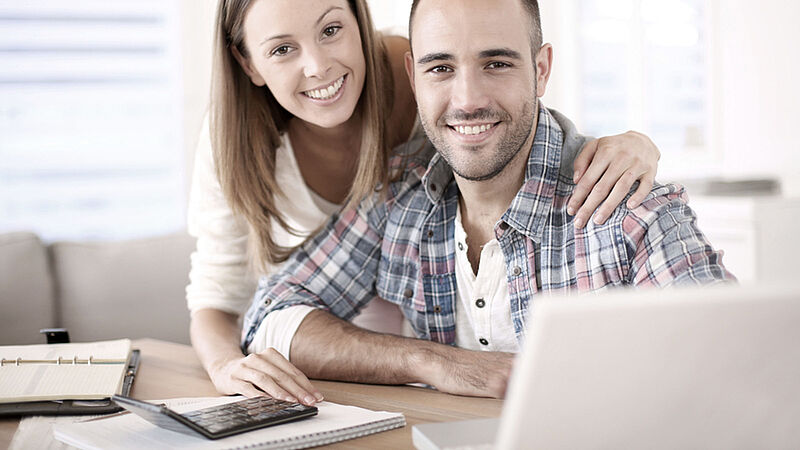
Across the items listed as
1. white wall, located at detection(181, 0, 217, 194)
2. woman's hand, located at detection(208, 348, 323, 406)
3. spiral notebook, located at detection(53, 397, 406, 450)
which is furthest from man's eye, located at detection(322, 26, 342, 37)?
white wall, located at detection(181, 0, 217, 194)

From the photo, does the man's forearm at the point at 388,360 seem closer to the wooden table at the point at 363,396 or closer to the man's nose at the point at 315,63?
the wooden table at the point at 363,396

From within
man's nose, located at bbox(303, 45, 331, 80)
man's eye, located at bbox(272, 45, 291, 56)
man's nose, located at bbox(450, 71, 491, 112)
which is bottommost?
man's nose, located at bbox(450, 71, 491, 112)

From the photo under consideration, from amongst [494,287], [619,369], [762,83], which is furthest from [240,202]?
[762,83]

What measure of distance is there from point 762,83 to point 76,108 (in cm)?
298

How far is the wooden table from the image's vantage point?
3.58ft

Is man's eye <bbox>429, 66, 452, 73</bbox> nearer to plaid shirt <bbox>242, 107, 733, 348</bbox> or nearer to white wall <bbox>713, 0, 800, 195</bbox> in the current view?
plaid shirt <bbox>242, 107, 733, 348</bbox>

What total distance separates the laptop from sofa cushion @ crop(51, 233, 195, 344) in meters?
2.13

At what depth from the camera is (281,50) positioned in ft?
5.59

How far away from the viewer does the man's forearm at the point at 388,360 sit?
129 cm

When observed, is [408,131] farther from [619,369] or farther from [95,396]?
[619,369]

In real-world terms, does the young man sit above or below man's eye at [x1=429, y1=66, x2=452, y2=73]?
below

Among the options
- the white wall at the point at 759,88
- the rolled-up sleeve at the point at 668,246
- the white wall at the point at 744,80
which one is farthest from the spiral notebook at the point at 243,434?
the white wall at the point at 759,88

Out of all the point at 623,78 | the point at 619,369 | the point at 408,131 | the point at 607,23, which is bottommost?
the point at 619,369

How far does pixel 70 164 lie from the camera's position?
358 cm
